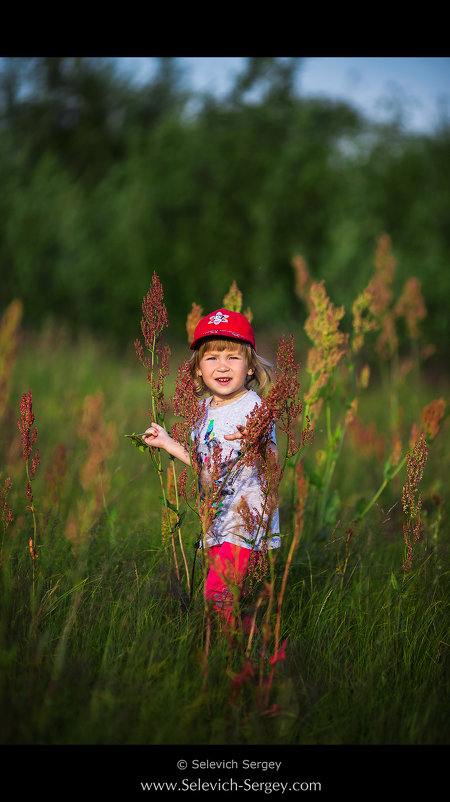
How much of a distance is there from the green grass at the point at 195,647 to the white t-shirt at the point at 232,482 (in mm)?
311

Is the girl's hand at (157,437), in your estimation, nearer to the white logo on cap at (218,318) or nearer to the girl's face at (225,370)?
the girl's face at (225,370)

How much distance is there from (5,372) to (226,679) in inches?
108

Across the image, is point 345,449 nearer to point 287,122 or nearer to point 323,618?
point 323,618

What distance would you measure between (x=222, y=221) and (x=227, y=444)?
13.8 meters

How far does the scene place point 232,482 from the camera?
8.69 ft

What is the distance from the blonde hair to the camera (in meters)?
2.76

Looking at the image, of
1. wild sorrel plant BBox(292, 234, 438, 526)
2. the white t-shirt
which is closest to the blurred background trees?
wild sorrel plant BBox(292, 234, 438, 526)

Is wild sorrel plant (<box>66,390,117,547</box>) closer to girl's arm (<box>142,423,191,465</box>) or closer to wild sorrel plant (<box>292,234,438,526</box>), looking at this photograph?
girl's arm (<box>142,423,191,465</box>)

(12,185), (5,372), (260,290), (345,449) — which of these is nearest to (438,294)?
(260,290)

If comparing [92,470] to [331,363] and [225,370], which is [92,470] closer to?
[225,370]

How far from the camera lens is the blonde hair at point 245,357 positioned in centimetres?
276

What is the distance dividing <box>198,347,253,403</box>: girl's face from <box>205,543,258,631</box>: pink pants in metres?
0.69

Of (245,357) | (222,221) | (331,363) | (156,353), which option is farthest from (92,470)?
(222,221)

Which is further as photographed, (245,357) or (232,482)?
(245,357)
